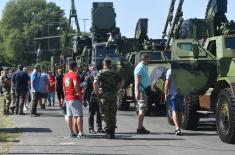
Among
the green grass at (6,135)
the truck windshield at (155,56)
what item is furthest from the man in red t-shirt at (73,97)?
the truck windshield at (155,56)

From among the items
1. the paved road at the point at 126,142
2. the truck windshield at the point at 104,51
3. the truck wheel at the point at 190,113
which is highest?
the truck windshield at the point at 104,51

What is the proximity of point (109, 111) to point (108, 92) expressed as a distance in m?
0.40

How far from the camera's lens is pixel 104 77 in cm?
1365

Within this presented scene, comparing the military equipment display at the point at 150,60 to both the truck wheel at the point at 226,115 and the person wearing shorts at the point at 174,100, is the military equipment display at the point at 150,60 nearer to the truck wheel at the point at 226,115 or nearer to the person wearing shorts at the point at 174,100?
the person wearing shorts at the point at 174,100

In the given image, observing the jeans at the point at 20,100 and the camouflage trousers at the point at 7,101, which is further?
the camouflage trousers at the point at 7,101

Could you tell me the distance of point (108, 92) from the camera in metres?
13.6

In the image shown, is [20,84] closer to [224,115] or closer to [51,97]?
[51,97]

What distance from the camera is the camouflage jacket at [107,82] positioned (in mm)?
13626

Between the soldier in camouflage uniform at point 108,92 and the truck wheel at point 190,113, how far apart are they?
6.77ft

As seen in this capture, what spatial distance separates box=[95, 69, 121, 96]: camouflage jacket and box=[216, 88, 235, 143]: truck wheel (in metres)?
2.20

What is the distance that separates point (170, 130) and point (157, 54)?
24.1 ft

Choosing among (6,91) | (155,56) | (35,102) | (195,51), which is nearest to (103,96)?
(195,51)

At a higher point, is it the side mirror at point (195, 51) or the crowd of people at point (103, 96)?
the side mirror at point (195, 51)

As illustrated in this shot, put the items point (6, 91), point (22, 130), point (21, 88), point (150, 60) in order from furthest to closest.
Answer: point (6, 91)
point (150, 60)
point (21, 88)
point (22, 130)
